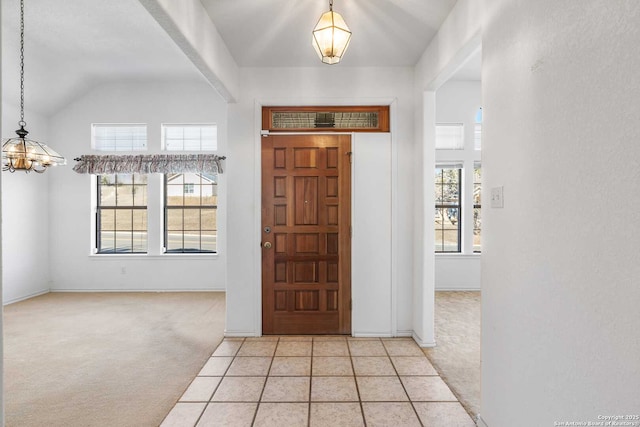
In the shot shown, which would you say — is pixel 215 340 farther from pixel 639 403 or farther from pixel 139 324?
pixel 639 403

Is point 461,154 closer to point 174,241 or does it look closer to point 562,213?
point 562,213

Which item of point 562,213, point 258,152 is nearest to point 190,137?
point 258,152

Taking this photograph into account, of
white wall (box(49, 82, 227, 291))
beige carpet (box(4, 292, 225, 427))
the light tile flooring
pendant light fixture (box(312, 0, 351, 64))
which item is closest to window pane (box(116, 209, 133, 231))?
white wall (box(49, 82, 227, 291))

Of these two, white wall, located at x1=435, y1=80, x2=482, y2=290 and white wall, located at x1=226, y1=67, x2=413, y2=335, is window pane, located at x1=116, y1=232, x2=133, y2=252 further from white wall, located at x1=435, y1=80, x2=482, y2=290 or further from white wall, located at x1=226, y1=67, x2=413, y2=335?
white wall, located at x1=435, y1=80, x2=482, y2=290

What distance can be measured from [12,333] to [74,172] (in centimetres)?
271

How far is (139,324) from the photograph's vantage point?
14.0 feet

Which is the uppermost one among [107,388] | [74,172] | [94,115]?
[94,115]

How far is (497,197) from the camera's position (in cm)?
209

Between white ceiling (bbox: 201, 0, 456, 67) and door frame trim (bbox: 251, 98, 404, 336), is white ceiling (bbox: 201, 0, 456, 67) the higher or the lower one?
the higher one

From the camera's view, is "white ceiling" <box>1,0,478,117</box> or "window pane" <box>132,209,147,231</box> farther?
"window pane" <box>132,209,147,231</box>

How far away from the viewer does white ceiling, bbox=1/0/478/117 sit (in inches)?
112

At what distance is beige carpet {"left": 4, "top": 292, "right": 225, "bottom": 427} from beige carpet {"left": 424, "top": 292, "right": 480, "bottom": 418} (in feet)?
6.70

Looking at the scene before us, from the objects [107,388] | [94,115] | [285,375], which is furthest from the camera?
[94,115]

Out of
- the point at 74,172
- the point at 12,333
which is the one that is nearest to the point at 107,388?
the point at 12,333
